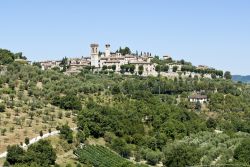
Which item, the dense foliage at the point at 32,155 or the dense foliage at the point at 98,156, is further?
the dense foliage at the point at 98,156

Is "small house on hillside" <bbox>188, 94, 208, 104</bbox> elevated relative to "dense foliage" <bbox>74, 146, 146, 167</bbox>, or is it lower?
elevated

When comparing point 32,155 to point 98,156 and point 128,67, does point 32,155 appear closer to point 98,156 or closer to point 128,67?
point 98,156

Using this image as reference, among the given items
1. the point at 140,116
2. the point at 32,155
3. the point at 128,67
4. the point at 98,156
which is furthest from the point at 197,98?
the point at 32,155

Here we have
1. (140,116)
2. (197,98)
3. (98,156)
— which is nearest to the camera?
(98,156)

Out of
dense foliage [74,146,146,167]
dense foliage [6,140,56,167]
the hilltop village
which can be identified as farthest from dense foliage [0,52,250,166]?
the hilltop village

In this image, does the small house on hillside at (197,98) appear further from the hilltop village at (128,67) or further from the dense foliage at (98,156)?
the dense foliage at (98,156)

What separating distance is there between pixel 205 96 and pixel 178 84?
319 inches

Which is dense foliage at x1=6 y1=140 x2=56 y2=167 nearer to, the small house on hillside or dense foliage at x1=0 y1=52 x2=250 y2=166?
dense foliage at x1=0 y1=52 x2=250 y2=166

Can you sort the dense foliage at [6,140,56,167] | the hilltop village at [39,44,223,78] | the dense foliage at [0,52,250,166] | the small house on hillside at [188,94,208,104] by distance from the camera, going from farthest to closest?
1. the hilltop village at [39,44,223,78]
2. the small house on hillside at [188,94,208,104]
3. the dense foliage at [0,52,250,166]
4. the dense foliage at [6,140,56,167]

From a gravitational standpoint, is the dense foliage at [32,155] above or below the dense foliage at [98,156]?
above

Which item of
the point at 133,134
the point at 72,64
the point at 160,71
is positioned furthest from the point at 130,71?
the point at 133,134

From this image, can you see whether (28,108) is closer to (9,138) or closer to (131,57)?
(9,138)

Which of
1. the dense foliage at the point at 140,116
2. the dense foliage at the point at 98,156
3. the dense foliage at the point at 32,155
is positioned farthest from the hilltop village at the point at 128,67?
the dense foliage at the point at 32,155

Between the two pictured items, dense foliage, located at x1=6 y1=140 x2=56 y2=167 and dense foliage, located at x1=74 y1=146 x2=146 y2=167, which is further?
dense foliage, located at x1=74 y1=146 x2=146 y2=167
